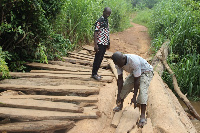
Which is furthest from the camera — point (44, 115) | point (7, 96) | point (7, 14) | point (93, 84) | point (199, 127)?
point (199, 127)

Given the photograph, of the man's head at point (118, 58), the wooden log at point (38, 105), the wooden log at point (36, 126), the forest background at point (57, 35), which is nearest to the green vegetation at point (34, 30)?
the forest background at point (57, 35)

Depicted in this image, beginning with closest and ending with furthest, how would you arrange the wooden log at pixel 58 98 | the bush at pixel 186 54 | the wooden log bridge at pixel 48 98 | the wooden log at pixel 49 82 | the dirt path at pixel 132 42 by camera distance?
the wooden log bridge at pixel 48 98 < the wooden log at pixel 58 98 < the wooden log at pixel 49 82 < the bush at pixel 186 54 < the dirt path at pixel 132 42

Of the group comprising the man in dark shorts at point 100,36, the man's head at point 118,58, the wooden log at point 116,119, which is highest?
the man in dark shorts at point 100,36

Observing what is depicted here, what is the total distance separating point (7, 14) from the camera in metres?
4.37

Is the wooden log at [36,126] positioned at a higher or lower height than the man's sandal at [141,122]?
higher

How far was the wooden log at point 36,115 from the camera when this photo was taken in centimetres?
261

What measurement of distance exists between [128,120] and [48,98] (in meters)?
1.23

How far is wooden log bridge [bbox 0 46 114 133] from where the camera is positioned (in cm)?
261

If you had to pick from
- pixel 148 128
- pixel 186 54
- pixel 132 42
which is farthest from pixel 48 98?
pixel 132 42

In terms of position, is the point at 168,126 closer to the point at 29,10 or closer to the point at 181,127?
the point at 181,127

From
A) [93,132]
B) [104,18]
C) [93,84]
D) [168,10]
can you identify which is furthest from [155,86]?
[168,10]

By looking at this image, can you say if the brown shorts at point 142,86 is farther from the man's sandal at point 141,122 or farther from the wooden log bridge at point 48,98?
the wooden log bridge at point 48,98

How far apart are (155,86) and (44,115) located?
7.99 ft

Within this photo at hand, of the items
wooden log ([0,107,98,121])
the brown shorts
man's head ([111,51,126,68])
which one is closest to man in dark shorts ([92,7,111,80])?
the brown shorts
